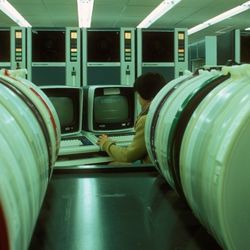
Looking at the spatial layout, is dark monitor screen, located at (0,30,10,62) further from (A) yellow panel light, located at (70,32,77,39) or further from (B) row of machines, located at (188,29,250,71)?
(B) row of machines, located at (188,29,250,71)

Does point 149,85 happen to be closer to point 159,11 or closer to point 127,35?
point 127,35

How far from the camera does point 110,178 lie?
137 cm

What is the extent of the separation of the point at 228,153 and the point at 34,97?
1.86ft

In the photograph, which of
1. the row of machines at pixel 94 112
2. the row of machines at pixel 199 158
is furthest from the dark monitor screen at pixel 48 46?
the row of machines at pixel 199 158

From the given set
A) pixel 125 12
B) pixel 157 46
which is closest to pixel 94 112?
pixel 157 46

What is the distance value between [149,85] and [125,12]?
8311 millimetres

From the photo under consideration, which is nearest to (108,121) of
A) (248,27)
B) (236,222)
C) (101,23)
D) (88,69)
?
(88,69)

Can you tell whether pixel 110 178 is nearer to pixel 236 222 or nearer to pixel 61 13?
pixel 236 222

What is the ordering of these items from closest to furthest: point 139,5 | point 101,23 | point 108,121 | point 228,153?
point 228,153 < point 108,121 < point 139,5 < point 101,23

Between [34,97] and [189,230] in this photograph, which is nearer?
[189,230]

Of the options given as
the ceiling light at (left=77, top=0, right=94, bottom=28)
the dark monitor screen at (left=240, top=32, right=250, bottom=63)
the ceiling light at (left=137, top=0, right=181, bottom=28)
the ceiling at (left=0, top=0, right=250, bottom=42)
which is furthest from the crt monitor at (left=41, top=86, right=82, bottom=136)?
the ceiling light at (left=137, top=0, right=181, bottom=28)

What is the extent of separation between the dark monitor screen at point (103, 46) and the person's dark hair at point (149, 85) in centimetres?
101

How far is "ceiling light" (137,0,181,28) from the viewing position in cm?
968

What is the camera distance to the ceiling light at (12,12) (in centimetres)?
991
